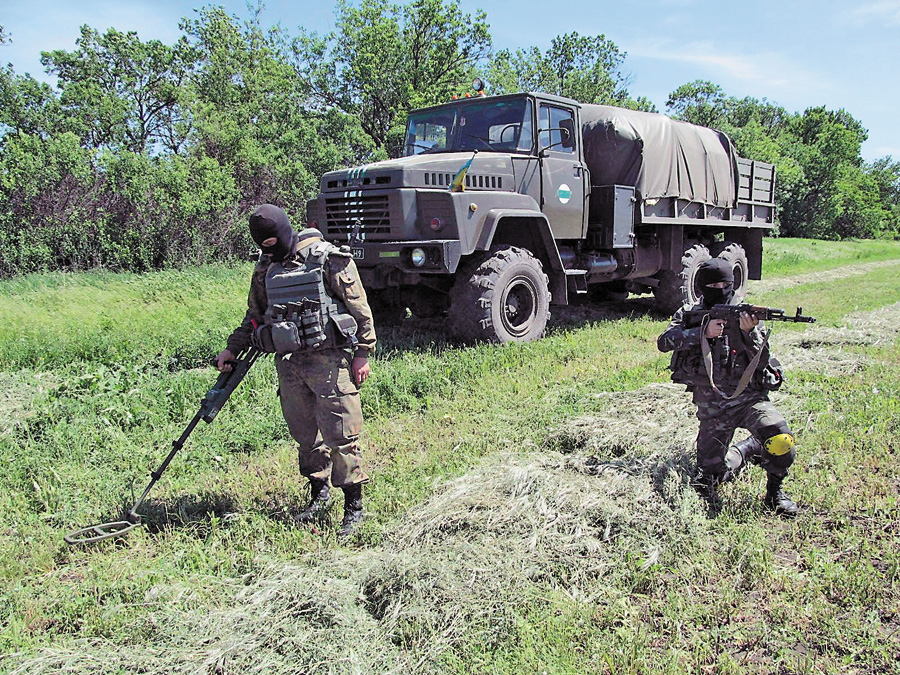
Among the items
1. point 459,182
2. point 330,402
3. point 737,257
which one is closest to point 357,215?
point 459,182

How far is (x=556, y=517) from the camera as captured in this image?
3.16 m

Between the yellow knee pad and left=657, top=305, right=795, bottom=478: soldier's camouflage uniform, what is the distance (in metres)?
0.02

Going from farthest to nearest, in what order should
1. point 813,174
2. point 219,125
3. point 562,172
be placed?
point 813,174 < point 219,125 < point 562,172

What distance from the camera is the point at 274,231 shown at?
3.27 metres

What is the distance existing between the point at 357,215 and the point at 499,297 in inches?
65.6

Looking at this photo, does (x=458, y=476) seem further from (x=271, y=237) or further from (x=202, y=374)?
(x=202, y=374)

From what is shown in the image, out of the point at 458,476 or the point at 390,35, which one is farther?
the point at 390,35

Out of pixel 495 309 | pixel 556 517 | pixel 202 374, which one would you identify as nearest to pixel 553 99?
pixel 495 309

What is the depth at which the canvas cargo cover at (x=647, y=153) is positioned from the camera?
8242 millimetres

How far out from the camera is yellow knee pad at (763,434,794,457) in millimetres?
3170

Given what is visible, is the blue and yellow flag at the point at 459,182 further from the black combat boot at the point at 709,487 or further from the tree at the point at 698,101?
the tree at the point at 698,101

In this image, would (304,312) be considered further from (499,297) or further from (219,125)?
(219,125)

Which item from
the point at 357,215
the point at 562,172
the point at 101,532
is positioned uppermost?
the point at 562,172

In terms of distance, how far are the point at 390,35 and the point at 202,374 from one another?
72.3 feet
